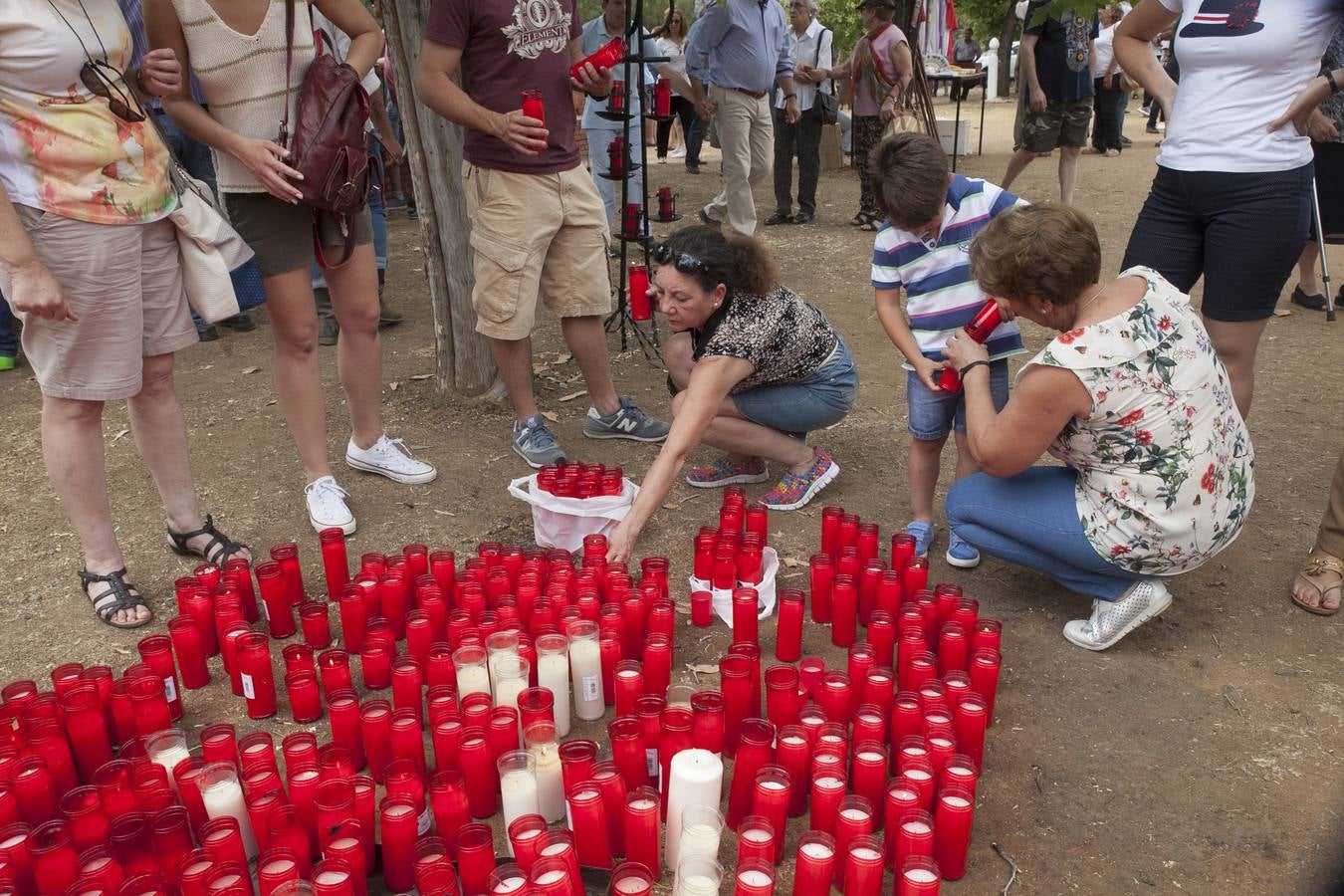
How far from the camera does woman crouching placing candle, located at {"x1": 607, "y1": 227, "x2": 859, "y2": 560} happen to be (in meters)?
3.81

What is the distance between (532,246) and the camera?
4.65 m

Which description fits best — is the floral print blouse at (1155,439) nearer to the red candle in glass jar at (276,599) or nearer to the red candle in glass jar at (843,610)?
the red candle in glass jar at (843,610)

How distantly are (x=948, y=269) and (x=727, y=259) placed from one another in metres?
0.84

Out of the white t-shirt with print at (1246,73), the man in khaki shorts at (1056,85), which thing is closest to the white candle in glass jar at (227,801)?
the white t-shirt with print at (1246,73)

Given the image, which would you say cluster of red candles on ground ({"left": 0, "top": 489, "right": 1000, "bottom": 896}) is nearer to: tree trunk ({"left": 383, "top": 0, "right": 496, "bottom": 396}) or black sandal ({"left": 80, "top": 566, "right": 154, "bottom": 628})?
black sandal ({"left": 80, "top": 566, "right": 154, "bottom": 628})

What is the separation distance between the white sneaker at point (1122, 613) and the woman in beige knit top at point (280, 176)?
290cm

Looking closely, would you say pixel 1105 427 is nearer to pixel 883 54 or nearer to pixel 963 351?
pixel 963 351

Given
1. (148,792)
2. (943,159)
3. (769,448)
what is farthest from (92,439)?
(943,159)

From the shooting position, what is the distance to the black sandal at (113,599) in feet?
11.9

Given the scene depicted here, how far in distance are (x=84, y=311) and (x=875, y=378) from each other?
4176mm

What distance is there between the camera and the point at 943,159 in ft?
11.8

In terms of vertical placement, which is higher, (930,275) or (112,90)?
(112,90)

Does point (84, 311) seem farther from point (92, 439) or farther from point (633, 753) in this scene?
point (633, 753)

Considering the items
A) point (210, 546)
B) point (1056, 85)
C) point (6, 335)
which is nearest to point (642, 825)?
point (210, 546)
